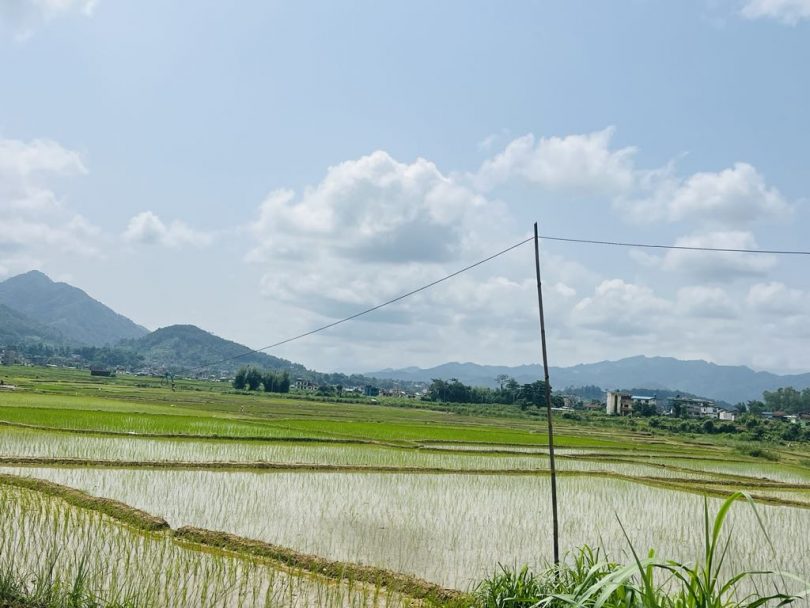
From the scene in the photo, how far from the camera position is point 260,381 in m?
73.3

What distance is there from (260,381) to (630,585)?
72.7 metres

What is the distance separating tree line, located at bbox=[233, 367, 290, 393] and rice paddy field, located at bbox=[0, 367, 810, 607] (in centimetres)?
5327

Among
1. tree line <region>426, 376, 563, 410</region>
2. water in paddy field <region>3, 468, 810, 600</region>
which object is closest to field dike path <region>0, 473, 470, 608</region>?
water in paddy field <region>3, 468, 810, 600</region>

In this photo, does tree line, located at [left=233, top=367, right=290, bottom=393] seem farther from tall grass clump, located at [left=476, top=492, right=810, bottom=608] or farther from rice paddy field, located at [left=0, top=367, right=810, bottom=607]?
tall grass clump, located at [left=476, top=492, right=810, bottom=608]

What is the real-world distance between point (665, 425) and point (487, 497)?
125ft

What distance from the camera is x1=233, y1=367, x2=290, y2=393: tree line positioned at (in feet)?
237

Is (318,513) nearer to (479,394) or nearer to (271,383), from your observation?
(271,383)

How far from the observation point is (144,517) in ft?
25.4

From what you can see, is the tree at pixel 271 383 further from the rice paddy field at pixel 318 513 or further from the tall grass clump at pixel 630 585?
the tall grass clump at pixel 630 585

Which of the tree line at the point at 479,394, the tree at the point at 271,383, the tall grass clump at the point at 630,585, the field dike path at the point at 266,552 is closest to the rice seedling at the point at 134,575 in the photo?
the field dike path at the point at 266,552

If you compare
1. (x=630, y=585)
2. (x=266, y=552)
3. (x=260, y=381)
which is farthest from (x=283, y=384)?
(x=630, y=585)

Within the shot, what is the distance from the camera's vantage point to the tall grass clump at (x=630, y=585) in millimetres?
2771

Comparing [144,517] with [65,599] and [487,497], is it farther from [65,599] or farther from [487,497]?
[487,497]

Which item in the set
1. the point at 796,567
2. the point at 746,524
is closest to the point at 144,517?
the point at 796,567
